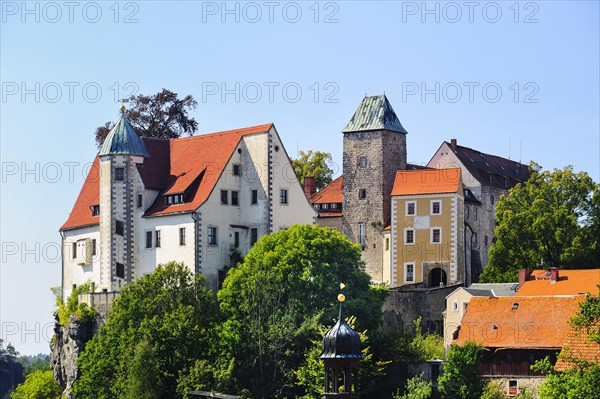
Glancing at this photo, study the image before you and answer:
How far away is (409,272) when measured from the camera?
8994 cm

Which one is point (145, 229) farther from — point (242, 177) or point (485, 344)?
point (485, 344)

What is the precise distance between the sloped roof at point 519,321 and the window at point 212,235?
14.2m

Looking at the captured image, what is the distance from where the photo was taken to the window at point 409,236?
9019 cm

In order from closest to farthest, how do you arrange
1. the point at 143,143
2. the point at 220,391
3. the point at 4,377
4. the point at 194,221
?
1. the point at 220,391
2. the point at 194,221
3. the point at 143,143
4. the point at 4,377

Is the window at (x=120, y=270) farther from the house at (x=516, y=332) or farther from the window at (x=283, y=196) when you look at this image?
the house at (x=516, y=332)

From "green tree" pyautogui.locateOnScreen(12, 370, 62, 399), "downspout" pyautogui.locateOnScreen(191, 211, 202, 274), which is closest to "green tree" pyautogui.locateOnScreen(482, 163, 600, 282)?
"downspout" pyautogui.locateOnScreen(191, 211, 202, 274)

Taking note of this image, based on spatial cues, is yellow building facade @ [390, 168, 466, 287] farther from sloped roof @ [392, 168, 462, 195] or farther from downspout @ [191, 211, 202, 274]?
downspout @ [191, 211, 202, 274]

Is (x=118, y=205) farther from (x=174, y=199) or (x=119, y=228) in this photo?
(x=174, y=199)

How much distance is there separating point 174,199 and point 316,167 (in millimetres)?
24304

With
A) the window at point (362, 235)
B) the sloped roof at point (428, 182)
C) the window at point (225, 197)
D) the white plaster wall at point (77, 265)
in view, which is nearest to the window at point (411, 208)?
the sloped roof at point (428, 182)

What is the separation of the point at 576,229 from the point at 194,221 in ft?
72.7

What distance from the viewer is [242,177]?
82.6 meters

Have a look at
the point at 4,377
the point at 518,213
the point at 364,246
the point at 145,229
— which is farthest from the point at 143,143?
the point at 4,377

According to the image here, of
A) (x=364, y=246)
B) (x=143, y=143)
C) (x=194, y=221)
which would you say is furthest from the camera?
(x=364, y=246)
